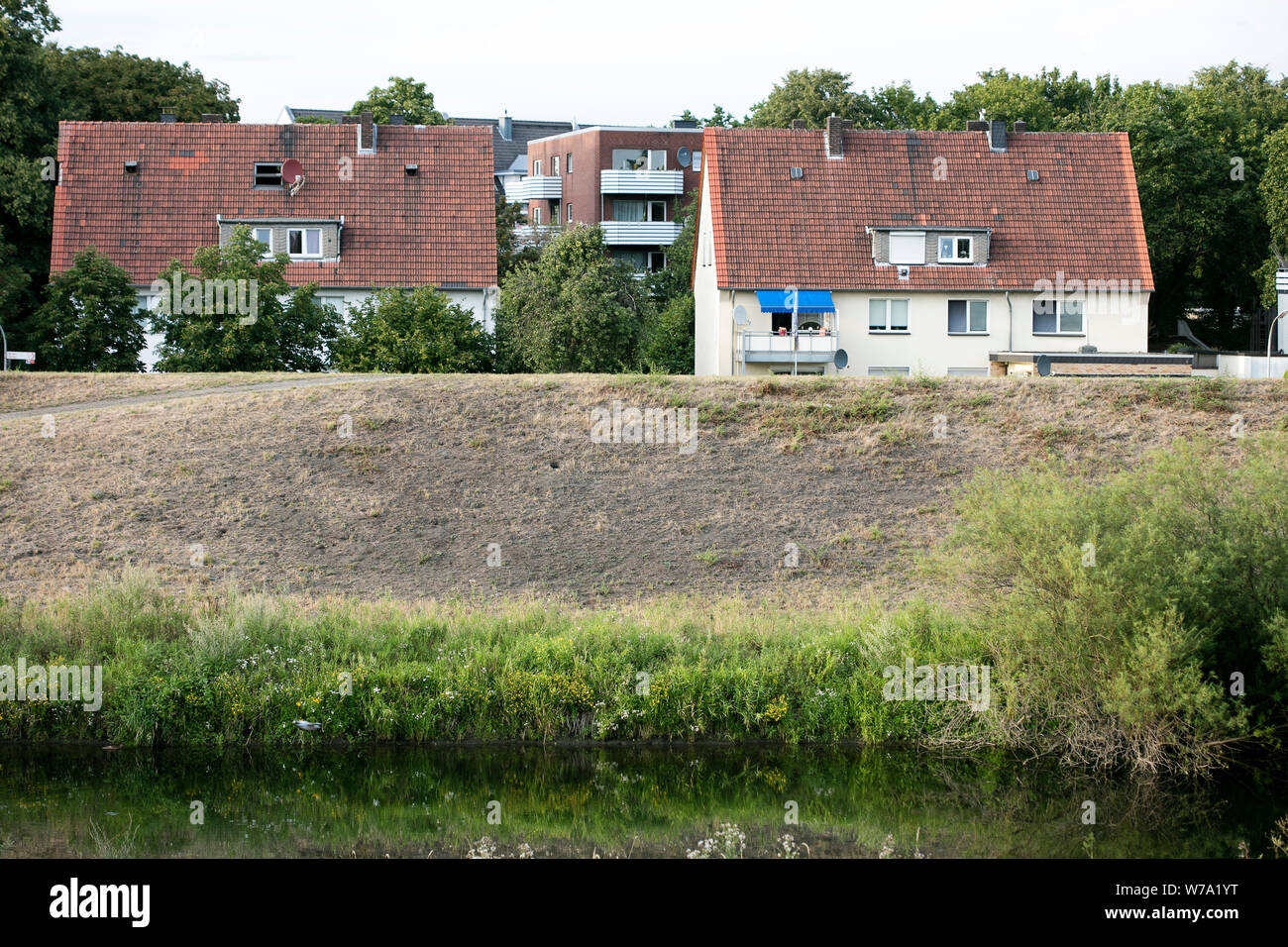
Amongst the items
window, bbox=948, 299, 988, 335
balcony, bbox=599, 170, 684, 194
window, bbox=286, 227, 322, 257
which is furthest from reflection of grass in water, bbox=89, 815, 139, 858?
balcony, bbox=599, 170, 684, 194

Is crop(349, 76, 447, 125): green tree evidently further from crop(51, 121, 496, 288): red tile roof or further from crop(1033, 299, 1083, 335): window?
crop(1033, 299, 1083, 335): window

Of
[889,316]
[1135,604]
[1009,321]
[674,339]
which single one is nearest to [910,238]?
[889,316]

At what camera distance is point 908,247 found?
43.2 m

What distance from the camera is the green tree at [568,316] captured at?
38.3 metres

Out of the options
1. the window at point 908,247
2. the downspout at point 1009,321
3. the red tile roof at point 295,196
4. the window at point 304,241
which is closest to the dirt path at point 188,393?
the red tile roof at point 295,196

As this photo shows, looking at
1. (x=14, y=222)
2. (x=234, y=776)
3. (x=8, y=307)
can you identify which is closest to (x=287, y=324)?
(x=8, y=307)

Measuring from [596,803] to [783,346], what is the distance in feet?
95.2

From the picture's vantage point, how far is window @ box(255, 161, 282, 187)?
43.9 metres

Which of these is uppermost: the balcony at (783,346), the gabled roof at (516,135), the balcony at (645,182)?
the gabled roof at (516,135)

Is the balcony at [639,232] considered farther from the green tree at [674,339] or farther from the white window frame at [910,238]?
the white window frame at [910,238]

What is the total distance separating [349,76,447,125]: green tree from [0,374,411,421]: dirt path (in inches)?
1359

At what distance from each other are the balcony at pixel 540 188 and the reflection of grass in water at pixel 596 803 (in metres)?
66.3
